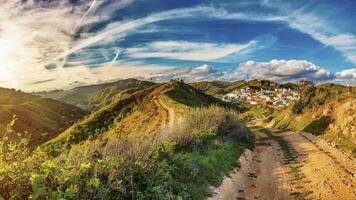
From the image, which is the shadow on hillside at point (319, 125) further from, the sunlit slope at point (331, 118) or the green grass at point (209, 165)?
the green grass at point (209, 165)

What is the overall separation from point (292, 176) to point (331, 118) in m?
25.5

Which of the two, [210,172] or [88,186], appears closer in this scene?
[88,186]

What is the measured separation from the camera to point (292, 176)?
21562mm

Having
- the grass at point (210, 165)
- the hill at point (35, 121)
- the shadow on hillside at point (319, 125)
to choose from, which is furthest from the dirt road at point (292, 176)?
the hill at point (35, 121)

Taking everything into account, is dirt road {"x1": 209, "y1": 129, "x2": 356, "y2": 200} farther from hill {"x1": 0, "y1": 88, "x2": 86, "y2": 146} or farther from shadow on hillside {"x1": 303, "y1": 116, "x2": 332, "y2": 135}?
hill {"x1": 0, "y1": 88, "x2": 86, "y2": 146}

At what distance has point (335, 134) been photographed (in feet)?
123

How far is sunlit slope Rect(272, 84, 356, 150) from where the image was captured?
3479 centimetres

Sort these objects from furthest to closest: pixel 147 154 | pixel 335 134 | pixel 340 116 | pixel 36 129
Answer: pixel 36 129 < pixel 340 116 < pixel 335 134 < pixel 147 154

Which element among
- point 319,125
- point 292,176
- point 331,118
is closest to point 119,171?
point 292,176

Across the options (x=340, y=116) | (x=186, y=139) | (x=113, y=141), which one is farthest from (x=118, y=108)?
(x=113, y=141)

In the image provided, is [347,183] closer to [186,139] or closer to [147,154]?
[186,139]

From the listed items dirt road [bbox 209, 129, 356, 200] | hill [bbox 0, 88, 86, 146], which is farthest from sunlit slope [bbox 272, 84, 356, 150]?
hill [bbox 0, 88, 86, 146]

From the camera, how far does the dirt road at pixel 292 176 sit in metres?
17.5

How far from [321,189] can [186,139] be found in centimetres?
832
